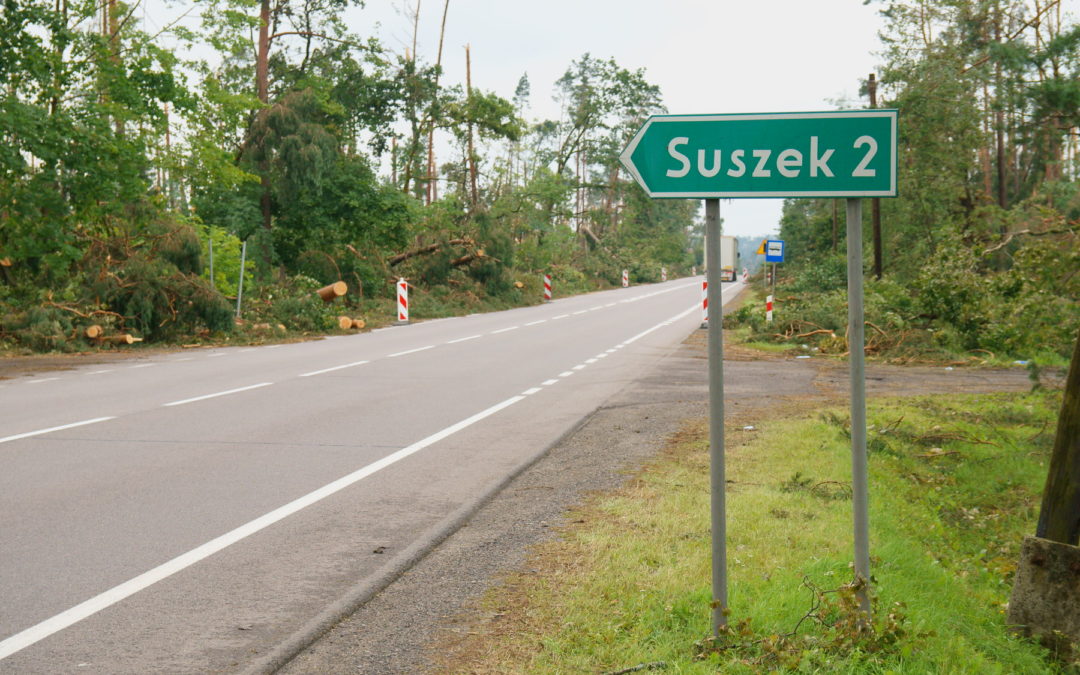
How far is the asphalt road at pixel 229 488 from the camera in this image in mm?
4457

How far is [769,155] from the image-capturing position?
398cm

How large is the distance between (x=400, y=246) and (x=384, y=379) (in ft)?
67.0

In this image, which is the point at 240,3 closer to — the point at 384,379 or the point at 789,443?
the point at 384,379

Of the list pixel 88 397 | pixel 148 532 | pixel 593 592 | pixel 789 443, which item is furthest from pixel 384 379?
pixel 593 592

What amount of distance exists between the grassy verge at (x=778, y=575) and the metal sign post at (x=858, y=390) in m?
0.20

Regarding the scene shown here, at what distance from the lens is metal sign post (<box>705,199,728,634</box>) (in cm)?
404

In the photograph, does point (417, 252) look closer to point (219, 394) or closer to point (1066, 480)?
point (219, 394)

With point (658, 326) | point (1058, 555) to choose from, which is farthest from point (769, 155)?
point (658, 326)

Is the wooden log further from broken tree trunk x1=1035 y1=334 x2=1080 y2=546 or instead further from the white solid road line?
broken tree trunk x1=1035 y1=334 x2=1080 y2=546

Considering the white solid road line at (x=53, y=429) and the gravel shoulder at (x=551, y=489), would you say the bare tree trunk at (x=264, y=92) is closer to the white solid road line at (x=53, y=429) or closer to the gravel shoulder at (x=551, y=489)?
the gravel shoulder at (x=551, y=489)

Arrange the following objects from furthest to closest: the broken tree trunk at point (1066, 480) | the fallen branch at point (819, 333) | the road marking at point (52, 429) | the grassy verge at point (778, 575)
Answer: the fallen branch at point (819, 333) → the road marking at point (52, 429) → the broken tree trunk at point (1066, 480) → the grassy verge at point (778, 575)

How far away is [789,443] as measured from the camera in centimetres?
918

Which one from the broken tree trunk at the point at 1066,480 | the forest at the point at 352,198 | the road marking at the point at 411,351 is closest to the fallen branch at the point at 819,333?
the forest at the point at 352,198

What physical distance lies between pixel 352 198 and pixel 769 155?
28950 mm
